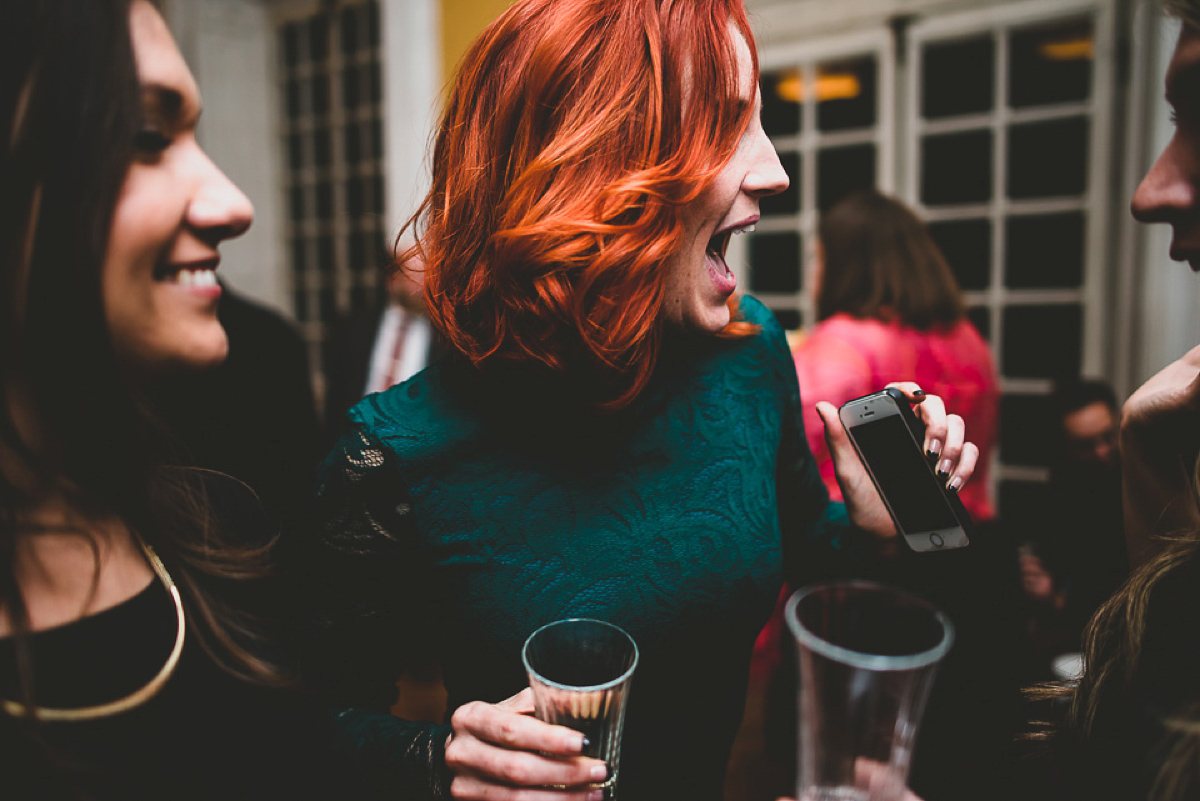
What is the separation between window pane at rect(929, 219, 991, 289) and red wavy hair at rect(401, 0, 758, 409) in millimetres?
2931

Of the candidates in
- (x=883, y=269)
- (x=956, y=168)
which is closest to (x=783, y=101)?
(x=956, y=168)

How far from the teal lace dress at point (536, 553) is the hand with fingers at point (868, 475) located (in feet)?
0.39

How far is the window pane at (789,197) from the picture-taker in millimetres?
3939

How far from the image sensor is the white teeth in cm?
69

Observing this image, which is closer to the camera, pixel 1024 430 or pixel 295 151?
pixel 1024 430

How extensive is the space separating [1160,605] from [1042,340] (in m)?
3.00

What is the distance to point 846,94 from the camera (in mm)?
3740

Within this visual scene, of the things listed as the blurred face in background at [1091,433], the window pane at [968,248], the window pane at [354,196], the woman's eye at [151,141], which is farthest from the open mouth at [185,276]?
the window pane at [354,196]

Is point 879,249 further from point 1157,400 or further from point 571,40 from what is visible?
point 571,40

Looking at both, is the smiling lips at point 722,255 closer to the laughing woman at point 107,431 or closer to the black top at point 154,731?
A: the laughing woman at point 107,431

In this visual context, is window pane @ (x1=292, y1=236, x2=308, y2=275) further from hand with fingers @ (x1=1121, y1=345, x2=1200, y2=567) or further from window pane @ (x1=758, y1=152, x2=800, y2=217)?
hand with fingers @ (x1=1121, y1=345, x2=1200, y2=567)

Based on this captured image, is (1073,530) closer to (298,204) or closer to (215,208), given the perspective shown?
(215,208)

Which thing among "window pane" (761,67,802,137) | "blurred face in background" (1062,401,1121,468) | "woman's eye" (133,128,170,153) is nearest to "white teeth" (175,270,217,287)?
"woman's eye" (133,128,170,153)

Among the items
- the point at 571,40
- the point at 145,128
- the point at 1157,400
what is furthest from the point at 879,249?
the point at 145,128
